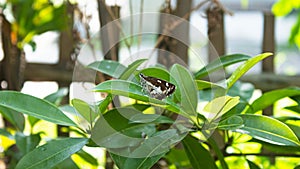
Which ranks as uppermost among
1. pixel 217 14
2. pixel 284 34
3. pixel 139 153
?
pixel 217 14

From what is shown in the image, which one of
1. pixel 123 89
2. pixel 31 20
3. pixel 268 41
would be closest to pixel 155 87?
pixel 123 89

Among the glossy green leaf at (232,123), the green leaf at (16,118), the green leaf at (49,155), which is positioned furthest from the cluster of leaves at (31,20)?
the glossy green leaf at (232,123)

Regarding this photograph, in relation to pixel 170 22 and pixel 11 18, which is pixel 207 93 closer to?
pixel 170 22

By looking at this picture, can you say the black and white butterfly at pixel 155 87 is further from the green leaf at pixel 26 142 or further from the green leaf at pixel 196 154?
the green leaf at pixel 26 142

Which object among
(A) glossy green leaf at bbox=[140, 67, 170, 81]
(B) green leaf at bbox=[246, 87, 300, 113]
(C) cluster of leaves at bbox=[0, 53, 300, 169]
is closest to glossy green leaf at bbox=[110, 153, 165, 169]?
(C) cluster of leaves at bbox=[0, 53, 300, 169]

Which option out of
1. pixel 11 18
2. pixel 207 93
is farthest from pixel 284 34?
pixel 207 93

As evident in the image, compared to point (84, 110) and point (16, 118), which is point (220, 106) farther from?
point (16, 118)
